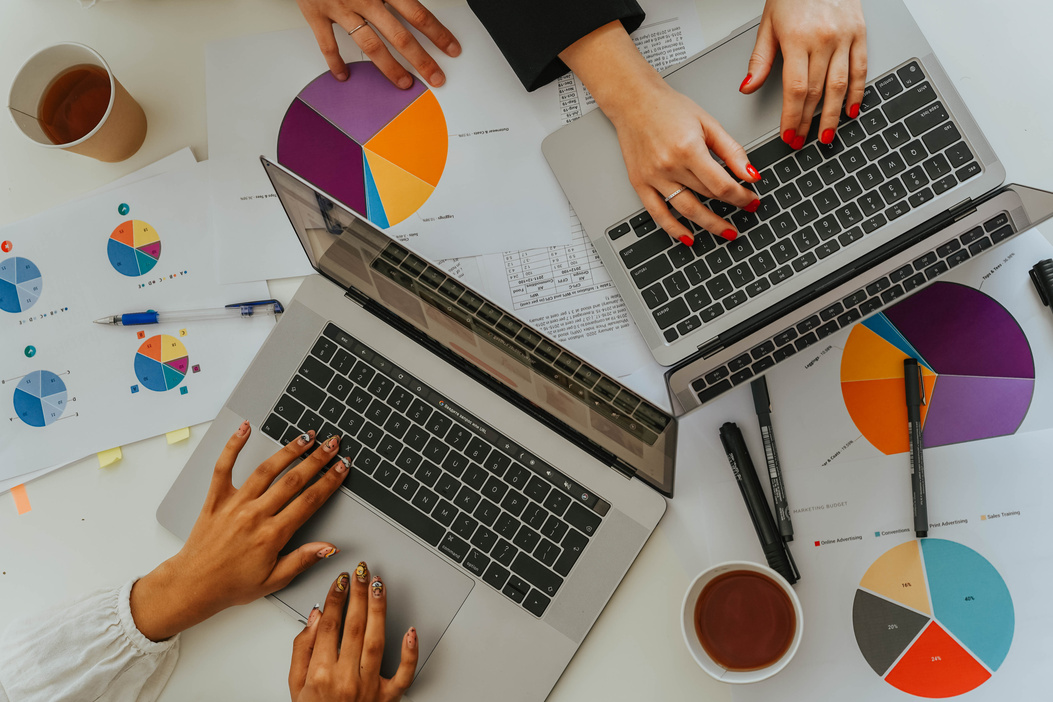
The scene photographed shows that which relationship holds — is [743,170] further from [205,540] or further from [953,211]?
[205,540]

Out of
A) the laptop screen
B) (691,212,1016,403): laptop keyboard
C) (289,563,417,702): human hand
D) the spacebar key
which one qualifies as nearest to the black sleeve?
the laptop screen

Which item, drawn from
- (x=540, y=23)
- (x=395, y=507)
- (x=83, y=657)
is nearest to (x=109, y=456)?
(x=83, y=657)

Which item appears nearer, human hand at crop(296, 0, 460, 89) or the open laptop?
the open laptop

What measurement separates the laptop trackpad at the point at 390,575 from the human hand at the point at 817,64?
1.99 ft

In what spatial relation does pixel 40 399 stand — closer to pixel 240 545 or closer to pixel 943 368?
pixel 240 545

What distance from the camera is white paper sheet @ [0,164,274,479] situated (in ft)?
2.60

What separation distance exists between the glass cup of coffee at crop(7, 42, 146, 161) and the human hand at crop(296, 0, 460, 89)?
245 mm

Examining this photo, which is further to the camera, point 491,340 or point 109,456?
point 109,456

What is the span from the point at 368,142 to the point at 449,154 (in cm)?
10

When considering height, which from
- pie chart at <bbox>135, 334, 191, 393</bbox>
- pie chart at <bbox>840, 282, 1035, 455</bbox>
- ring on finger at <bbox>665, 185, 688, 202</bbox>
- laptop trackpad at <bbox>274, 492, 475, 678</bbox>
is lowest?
pie chart at <bbox>840, 282, 1035, 455</bbox>

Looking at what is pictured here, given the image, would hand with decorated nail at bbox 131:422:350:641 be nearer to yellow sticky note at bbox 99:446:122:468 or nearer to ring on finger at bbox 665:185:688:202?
yellow sticky note at bbox 99:446:122:468

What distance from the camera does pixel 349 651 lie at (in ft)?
2.29

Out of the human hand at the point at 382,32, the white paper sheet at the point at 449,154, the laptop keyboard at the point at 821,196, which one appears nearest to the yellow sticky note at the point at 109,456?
the white paper sheet at the point at 449,154

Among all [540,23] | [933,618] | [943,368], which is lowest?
[933,618]
